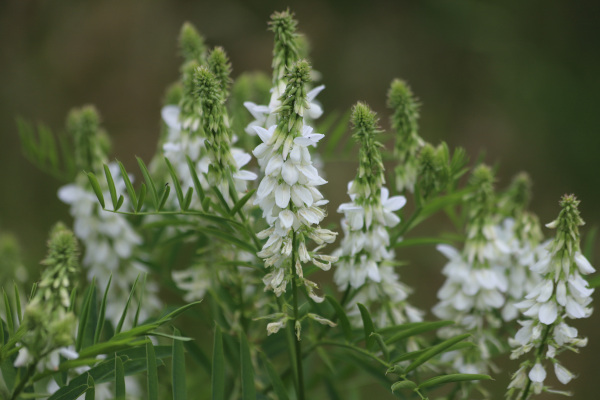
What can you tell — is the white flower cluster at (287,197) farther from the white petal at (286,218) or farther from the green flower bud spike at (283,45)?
the green flower bud spike at (283,45)

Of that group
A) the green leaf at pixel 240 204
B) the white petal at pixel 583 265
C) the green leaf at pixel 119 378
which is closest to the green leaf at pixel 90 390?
the green leaf at pixel 119 378

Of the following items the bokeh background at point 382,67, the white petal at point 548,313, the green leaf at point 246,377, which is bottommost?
the green leaf at point 246,377

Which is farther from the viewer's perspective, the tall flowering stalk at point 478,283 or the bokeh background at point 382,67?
the bokeh background at point 382,67

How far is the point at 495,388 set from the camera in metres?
2.45

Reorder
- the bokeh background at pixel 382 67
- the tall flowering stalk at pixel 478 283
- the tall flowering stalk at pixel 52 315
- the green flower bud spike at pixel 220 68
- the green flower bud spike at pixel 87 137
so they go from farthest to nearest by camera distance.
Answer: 1. the bokeh background at pixel 382 67
2. the green flower bud spike at pixel 87 137
3. the tall flowering stalk at pixel 478 283
4. the green flower bud spike at pixel 220 68
5. the tall flowering stalk at pixel 52 315

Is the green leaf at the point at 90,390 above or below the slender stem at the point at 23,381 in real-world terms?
below

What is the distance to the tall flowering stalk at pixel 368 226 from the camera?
0.84 m

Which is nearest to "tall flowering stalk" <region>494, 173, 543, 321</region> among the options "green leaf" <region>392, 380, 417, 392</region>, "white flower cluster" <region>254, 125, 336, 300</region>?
"green leaf" <region>392, 380, 417, 392</region>

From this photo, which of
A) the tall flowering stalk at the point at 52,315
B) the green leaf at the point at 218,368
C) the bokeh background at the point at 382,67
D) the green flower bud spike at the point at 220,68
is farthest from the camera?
the bokeh background at the point at 382,67

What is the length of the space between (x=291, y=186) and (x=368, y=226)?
0.50 feet

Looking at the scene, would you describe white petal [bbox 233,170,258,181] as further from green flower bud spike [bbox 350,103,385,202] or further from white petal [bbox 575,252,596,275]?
white petal [bbox 575,252,596,275]

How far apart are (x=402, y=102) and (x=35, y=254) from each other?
1928mm

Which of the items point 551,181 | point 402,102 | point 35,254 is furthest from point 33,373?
point 551,181

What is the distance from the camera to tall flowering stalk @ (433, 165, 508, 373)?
1.03 meters
